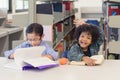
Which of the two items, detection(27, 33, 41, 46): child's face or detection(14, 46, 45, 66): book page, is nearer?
detection(14, 46, 45, 66): book page

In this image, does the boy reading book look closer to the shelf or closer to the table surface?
the table surface

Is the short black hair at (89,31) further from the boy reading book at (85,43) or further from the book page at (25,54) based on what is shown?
the book page at (25,54)

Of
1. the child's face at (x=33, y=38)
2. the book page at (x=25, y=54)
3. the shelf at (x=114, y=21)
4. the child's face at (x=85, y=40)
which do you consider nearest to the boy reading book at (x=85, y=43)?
the child's face at (x=85, y=40)

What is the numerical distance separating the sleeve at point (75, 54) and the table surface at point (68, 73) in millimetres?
238

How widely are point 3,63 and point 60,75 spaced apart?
506mm

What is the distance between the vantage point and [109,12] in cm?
295

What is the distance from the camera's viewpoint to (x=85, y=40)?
1968 mm

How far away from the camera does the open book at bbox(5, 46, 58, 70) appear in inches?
58.7

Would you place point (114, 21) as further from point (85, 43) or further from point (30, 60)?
point (30, 60)

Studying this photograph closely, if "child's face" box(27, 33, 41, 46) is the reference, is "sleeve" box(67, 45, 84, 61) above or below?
below

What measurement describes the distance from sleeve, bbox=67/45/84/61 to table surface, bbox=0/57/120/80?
238mm

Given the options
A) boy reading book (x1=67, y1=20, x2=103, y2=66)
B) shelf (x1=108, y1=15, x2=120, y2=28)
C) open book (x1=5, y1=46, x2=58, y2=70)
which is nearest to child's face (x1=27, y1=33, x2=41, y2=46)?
boy reading book (x1=67, y1=20, x2=103, y2=66)

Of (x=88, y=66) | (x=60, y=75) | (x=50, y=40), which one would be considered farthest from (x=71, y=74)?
(x=50, y=40)

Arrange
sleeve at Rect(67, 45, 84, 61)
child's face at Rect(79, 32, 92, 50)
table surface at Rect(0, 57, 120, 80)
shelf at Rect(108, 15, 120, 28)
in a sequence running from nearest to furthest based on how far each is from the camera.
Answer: table surface at Rect(0, 57, 120, 80) < sleeve at Rect(67, 45, 84, 61) < child's face at Rect(79, 32, 92, 50) < shelf at Rect(108, 15, 120, 28)
